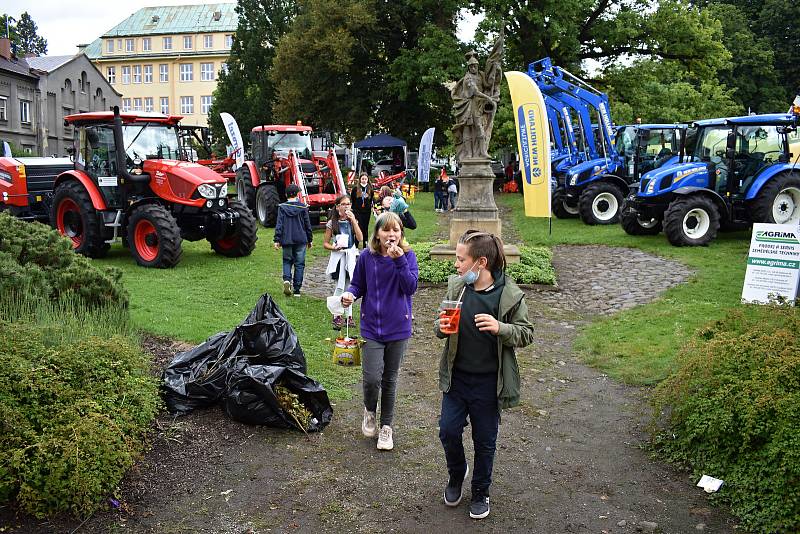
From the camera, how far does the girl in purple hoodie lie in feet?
17.5

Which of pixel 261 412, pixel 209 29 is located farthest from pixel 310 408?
pixel 209 29

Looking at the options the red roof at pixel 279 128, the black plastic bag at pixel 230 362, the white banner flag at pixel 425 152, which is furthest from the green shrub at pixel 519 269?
the white banner flag at pixel 425 152

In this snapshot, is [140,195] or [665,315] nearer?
[665,315]

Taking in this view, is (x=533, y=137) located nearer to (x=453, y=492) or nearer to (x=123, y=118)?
(x=123, y=118)

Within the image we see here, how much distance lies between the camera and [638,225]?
1728 centimetres

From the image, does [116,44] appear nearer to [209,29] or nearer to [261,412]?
[209,29]

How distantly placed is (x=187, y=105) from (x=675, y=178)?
80.4 m

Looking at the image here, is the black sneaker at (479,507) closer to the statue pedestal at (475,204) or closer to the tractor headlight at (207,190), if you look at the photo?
the statue pedestal at (475,204)

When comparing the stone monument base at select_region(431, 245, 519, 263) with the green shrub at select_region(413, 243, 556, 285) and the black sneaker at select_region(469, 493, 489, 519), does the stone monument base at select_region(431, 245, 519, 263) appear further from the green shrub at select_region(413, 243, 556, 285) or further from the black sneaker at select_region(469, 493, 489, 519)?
the black sneaker at select_region(469, 493, 489, 519)

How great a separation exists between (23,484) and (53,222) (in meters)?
11.4

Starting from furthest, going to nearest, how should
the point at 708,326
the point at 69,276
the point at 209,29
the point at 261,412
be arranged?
the point at 209,29
the point at 69,276
the point at 708,326
the point at 261,412

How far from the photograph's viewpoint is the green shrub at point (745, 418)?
4.13 m

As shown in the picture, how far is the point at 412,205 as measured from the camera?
29453mm

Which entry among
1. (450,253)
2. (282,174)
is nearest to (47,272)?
(450,253)
